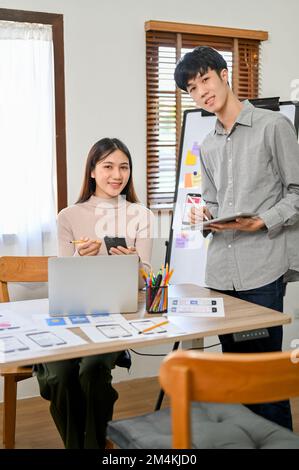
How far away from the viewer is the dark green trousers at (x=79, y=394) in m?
1.94

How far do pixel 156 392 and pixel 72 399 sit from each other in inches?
55.0

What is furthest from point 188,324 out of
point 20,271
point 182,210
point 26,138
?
point 26,138

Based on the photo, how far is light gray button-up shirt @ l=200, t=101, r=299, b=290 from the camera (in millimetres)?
2084

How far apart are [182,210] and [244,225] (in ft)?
3.79

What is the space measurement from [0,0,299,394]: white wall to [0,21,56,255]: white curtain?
12 centimetres

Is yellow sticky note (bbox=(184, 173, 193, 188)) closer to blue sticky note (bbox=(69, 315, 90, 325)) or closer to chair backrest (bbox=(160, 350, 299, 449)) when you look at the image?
blue sticky note (bbox=(69, 315, 90, 325))

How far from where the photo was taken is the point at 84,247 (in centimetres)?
207

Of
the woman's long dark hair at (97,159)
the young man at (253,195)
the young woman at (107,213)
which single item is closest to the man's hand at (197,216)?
the young man at (253,195)

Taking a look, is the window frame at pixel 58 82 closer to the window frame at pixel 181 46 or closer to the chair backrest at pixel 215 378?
the window frame at pixel 181 46

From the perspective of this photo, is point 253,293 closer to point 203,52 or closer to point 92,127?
point 203,52

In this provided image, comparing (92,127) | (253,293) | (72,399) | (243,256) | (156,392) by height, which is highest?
(92,127)

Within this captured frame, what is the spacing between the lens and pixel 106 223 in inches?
96.0

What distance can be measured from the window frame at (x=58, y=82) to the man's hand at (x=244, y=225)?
1.26 meters
